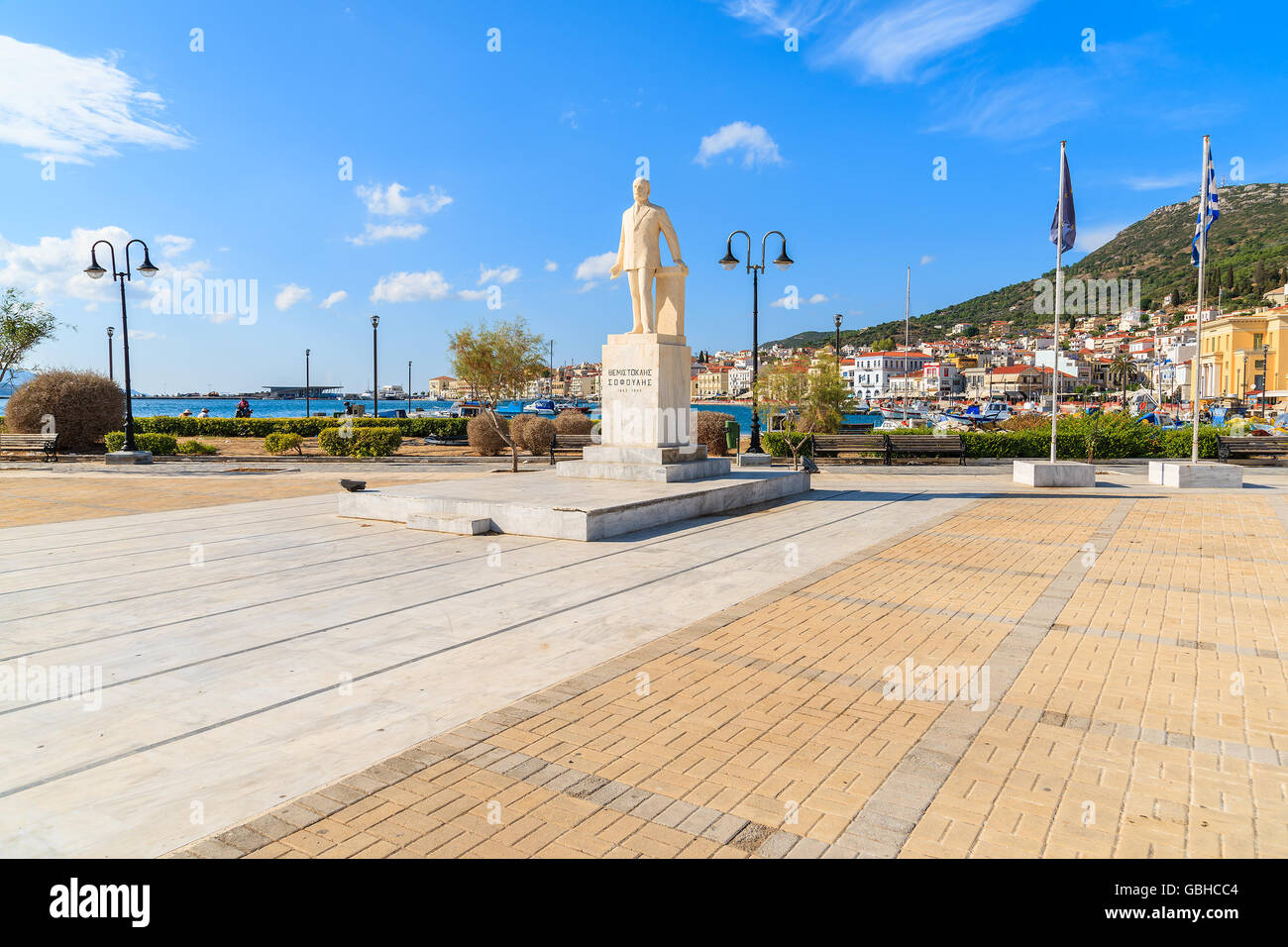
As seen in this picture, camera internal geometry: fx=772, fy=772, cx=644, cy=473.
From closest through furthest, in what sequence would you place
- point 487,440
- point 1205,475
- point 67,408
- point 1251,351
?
1. point 1205,475
2. point 67,408
3. point 487,440
4. point 1251,351

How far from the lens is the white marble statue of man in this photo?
1409cm

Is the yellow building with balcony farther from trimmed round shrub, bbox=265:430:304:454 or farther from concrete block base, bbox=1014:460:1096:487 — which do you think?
trimmed round shrub, bbox=265:430:304:454

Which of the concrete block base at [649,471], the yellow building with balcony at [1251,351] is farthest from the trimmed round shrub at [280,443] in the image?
the yellow building with balcony at [1251,351]

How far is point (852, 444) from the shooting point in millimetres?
22297

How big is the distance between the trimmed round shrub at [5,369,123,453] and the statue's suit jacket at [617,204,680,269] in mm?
22518

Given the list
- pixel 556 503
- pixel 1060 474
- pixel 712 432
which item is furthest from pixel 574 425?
pixel 556 503

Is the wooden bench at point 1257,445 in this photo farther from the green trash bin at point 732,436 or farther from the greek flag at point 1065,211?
the green trash bin at point 732,436

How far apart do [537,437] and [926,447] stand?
12.4 m

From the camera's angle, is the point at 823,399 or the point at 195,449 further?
the point at 195,449

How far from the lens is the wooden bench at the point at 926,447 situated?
22.1m

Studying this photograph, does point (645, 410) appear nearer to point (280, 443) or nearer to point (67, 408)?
point (280, 443)
